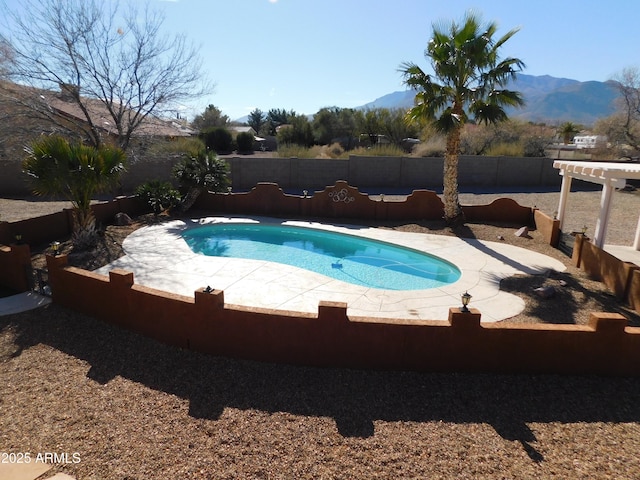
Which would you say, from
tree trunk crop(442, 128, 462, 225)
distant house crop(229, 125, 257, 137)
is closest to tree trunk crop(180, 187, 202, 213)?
tree trunk crop(442, 128, 462, 225)

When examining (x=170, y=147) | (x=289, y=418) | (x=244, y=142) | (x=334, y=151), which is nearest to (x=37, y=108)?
(x=170, y=147)

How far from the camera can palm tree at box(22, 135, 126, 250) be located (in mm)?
10141

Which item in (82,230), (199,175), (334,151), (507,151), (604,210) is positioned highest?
(507,151)

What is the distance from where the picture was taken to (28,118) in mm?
16625

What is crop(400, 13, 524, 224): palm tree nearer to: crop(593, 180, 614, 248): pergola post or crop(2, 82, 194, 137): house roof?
crop(593, 180, 614, 248): pergola post

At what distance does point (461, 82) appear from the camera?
1315 centimetres

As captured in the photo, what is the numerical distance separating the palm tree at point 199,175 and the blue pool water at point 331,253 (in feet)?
7.09

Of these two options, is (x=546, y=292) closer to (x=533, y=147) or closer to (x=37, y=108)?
(x=37, y=108)

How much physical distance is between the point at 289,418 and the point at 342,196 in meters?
12.6

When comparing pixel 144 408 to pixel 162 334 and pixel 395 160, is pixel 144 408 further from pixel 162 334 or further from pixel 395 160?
pixel 395 160

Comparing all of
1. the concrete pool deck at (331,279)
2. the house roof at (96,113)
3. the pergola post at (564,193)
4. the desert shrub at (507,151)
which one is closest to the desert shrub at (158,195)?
the concrete pool deck at (331,279)

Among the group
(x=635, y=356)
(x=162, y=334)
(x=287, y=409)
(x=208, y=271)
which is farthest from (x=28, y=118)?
(x=635, y=356)

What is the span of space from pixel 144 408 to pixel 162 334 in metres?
1.77

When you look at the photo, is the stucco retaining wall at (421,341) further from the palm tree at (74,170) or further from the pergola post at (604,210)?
the palm tree at (74,170)
